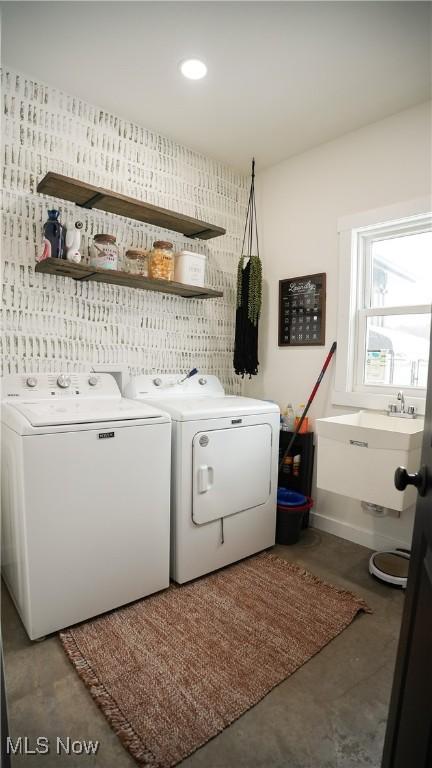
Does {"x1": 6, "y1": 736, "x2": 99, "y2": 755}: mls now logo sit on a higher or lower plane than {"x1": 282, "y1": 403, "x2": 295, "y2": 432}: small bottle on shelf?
lower

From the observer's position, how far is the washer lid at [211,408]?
6.51 feet

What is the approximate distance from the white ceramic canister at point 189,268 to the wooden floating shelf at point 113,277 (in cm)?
6

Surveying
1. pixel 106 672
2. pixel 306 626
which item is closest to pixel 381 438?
pixel 306 626

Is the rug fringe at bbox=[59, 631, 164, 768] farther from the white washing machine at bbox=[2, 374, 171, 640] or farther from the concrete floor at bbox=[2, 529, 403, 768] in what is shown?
the white washing machine at bbox=[2, 374, 171, 640]

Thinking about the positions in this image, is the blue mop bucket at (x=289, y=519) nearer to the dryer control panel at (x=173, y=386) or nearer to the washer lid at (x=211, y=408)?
the washer lid at (x=211, y=408)

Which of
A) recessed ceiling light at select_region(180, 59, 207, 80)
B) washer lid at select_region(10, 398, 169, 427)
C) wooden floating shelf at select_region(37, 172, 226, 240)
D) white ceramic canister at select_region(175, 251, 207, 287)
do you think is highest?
recessed ceiling light at select_region(180, 59, 207, 80)

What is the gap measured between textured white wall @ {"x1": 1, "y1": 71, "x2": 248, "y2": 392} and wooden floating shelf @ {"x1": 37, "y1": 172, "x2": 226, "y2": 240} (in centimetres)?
8

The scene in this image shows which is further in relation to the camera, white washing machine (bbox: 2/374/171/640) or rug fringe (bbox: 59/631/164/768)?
white washing machine (bbox: 2/374/171/640)

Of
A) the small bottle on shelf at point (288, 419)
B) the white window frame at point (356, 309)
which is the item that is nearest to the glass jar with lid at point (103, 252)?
the white window frame at point (356, 309)

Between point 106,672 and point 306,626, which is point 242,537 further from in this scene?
point 106,672

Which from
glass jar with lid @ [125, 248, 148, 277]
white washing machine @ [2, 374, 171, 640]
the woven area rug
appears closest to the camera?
the woven area rug

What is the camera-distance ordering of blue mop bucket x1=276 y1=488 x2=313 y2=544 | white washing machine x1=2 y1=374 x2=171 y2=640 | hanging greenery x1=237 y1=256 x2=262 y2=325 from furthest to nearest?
hanging greenery x1=237 y1=256 x2=262 y2=325 → blue mop bucket x1=276 y1=488 x2=313 y2=544 → white washing machine x1=2 y1=374 x2=171 y2=640

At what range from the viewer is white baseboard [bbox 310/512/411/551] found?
7.88 feet

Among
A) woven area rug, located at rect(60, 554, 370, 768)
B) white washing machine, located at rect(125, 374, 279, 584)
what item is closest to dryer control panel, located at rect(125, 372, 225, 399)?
white washing machine, located at rect(125, 374, 279, 584)
